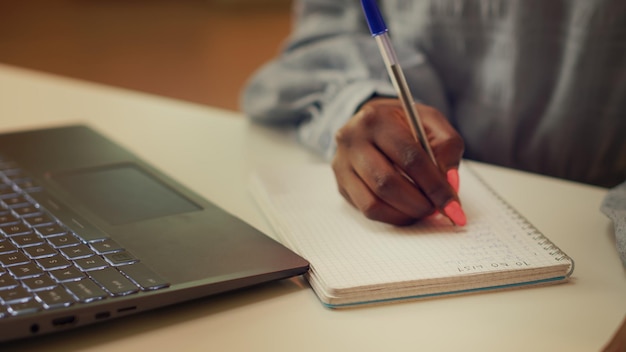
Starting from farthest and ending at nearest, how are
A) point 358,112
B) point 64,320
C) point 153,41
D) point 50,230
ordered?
point 153,41 → point 358,112 → point 50,230 → point 64,320

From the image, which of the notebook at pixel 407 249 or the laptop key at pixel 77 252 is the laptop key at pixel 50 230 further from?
the notebook at pixel 407 249

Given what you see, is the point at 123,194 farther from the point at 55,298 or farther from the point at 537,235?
the point at 537,235

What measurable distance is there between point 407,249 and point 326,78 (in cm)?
35

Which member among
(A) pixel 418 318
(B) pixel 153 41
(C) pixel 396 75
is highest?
(C) pixel 396 75

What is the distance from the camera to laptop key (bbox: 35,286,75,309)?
0.41 m

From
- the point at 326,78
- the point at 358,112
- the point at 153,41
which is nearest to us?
the point at 358,112

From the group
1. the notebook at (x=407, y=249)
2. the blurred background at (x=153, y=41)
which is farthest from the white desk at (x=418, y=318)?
the blurred background at (x=153, y=41)

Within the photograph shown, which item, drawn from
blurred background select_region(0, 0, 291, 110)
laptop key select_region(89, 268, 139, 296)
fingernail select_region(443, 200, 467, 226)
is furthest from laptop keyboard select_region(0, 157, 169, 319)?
blurred background select_region(0, 0, 291, 110)

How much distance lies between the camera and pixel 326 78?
83cm

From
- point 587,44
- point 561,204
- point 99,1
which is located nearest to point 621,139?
point 587,44

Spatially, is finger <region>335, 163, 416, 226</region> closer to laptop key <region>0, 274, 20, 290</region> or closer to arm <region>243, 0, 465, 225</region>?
arm <region>243, 0, 465, 225</region>

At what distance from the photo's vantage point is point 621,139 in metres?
0.83

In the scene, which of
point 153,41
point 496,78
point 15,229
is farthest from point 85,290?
point 153,41

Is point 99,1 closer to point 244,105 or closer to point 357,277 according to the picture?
point 244,105
